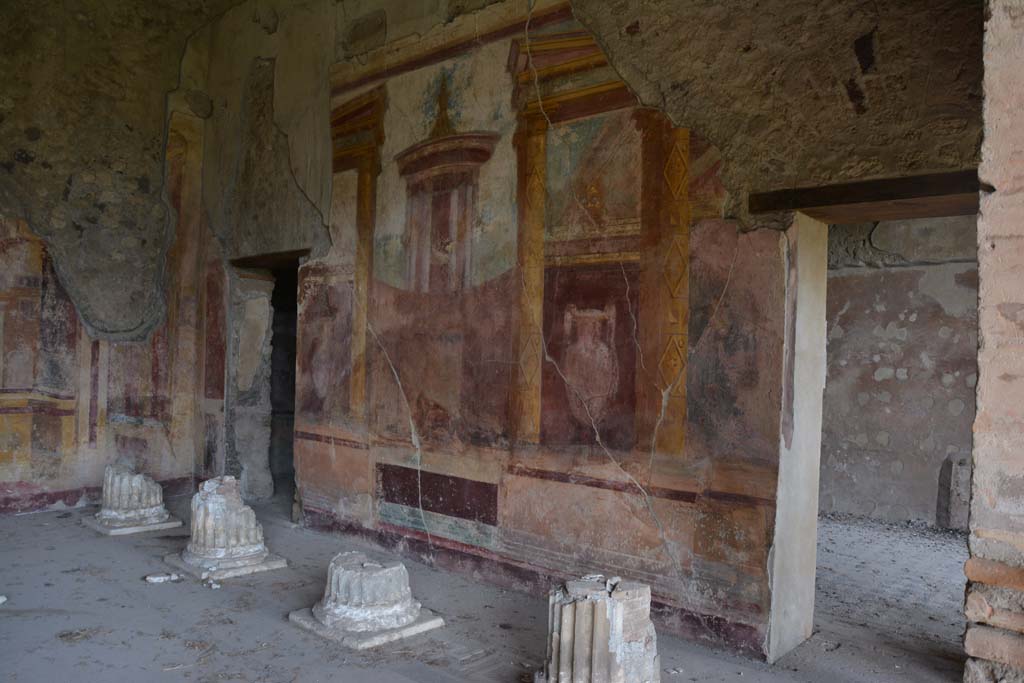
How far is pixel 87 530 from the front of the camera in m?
5.55

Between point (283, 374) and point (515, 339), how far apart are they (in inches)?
163

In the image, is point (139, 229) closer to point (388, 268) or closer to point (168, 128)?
point (168, 128)

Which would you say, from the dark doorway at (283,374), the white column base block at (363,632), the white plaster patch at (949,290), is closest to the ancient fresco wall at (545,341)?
the white column base block at (363,632)

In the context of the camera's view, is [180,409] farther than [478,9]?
Yes

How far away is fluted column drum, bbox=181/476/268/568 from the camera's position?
462 cm

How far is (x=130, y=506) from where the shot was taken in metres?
5.64

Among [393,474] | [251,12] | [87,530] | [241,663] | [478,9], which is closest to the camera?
[241,663]

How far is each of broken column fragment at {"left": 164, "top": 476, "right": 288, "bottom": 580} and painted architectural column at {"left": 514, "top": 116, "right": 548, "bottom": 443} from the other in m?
1.85

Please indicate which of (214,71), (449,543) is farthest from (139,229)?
(449,543)

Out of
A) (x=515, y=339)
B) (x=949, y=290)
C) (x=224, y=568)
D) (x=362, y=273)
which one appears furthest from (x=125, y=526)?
(x=949, y=290)

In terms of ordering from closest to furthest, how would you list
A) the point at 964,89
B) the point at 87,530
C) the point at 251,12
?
1. the point at 964,89
2. the point at 87,530
3. the point at 251,12

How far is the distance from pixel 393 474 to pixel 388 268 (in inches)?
55.2

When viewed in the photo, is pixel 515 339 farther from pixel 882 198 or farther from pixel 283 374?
pixel 283 374

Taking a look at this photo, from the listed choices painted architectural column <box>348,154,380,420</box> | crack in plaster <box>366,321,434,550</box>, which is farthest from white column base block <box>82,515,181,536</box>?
crack in plaster <box>366,321,434,550</box>
